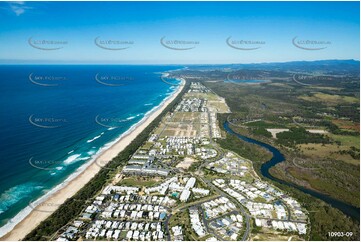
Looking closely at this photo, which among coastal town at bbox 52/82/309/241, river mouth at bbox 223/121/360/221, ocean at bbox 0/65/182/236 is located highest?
ocean at bbox 0/65/182/236

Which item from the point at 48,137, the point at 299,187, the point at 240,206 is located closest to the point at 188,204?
the point at 240,206

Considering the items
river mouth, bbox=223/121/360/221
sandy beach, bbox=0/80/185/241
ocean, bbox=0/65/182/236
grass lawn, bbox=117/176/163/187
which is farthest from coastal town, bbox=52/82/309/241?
ocean, bbox=0/65/182/236

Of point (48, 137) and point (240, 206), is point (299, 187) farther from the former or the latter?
point (48, 137)

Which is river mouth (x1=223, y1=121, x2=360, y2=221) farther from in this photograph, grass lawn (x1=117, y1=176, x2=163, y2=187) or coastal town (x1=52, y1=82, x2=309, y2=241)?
grass lawn (x1=117, y1=176, x2=163, y2=187)

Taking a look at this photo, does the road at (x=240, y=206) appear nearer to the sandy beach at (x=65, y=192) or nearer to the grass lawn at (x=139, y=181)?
the grass lawn at (x=139, y=181)

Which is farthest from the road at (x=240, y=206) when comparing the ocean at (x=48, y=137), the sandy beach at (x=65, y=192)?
the ocean at (x=48, y=137)

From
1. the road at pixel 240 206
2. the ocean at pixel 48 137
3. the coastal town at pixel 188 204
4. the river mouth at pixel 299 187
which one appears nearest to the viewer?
the coastal town at pixel 188 204

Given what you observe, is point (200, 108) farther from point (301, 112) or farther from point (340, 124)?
point (340, 124)

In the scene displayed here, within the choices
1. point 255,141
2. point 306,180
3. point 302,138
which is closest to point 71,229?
point 306,180
